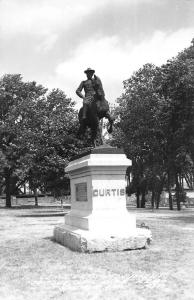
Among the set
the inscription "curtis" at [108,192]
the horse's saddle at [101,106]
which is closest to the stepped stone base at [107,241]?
the inscription "curtis" at [108,192]

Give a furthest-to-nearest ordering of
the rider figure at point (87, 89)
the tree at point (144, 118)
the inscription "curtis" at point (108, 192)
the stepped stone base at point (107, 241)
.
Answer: the tree at point (144, 118)
the rider figure at point (87, 89)
the inscription "curtis" at point (108, 192)
the stepped stone base at point (107, 241)

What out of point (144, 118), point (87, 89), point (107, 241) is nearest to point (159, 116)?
point (144, 118)

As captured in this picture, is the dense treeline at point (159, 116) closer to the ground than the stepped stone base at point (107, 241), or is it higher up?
higher up

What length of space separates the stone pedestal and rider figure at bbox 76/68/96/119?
5.31 ft

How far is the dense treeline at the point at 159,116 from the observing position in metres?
32.1

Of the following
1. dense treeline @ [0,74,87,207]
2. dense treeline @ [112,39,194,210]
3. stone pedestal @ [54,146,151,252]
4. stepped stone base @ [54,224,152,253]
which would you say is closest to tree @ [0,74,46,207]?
dense treeline @ [0,74,87,207]

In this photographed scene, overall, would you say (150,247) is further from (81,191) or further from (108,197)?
(81,191)

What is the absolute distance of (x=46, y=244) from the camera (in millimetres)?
12117

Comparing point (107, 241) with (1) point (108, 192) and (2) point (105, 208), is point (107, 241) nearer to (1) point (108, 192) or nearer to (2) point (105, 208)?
(2) point (105, 208)

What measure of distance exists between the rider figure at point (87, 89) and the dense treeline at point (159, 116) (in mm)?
18447

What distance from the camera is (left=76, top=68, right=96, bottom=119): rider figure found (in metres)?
12.8

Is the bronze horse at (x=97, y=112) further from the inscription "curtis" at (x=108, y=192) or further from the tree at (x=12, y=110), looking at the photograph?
the tree at (x=12, y=110)

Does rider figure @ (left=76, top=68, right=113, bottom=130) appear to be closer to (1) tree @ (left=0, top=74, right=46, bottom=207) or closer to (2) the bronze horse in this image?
(2) the bronze horse

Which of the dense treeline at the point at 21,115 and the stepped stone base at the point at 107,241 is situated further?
the dense treeline at the point at 21,115
